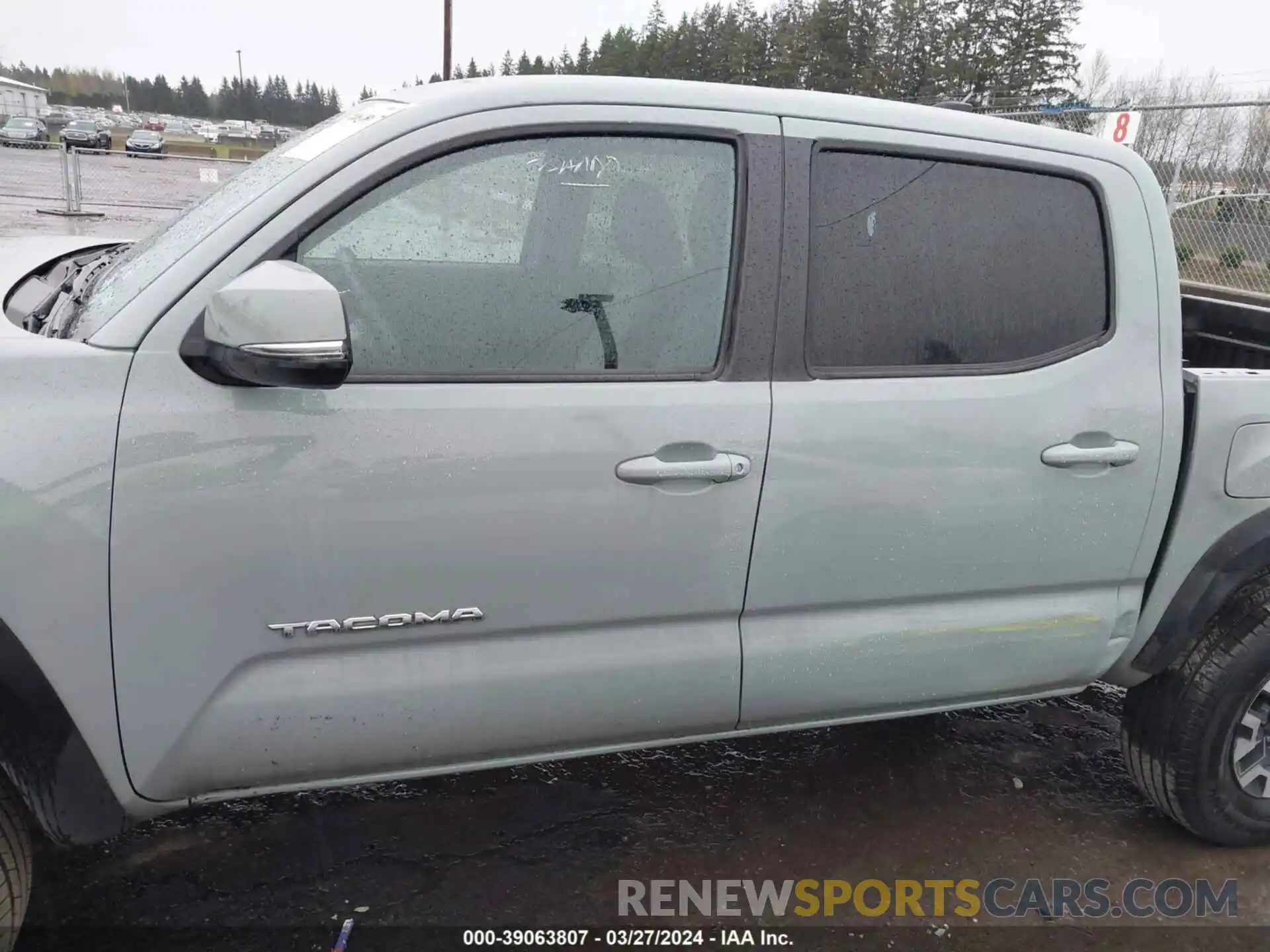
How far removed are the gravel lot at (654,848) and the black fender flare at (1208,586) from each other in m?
0.68

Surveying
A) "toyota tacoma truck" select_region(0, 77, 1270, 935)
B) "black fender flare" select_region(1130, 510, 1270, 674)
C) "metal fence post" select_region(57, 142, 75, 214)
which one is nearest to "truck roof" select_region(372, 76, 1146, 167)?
"toyota tacoma truck" select_region(0, 77, 1270, 935)

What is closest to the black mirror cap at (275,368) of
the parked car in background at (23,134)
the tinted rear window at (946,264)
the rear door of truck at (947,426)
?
the rear door of truck at (947,426)

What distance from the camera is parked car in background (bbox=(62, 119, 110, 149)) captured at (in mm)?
39969

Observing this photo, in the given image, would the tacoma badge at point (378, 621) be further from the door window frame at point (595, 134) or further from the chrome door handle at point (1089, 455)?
the chrome door handle at point (1089, 455)

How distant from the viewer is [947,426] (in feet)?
7.77

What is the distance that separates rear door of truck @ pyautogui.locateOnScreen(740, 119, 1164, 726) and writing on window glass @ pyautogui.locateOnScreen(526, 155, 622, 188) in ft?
1.38

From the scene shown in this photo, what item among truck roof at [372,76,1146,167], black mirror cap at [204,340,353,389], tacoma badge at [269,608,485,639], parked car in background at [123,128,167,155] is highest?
parked car in background at [123,128,167,155]

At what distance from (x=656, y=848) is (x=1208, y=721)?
1.53 meters

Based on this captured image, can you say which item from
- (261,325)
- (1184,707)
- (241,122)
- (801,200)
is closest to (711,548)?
(801,200)

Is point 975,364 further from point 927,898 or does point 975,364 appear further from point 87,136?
point 87,136

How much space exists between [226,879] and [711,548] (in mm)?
1566

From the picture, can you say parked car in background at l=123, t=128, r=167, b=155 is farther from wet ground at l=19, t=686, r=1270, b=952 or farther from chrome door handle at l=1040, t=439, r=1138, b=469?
chrome door handle at l=1040, t=439, r=1138, b=469

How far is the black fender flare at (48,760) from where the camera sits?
185cm

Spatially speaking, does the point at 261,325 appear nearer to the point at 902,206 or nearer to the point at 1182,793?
the point at 902,206
